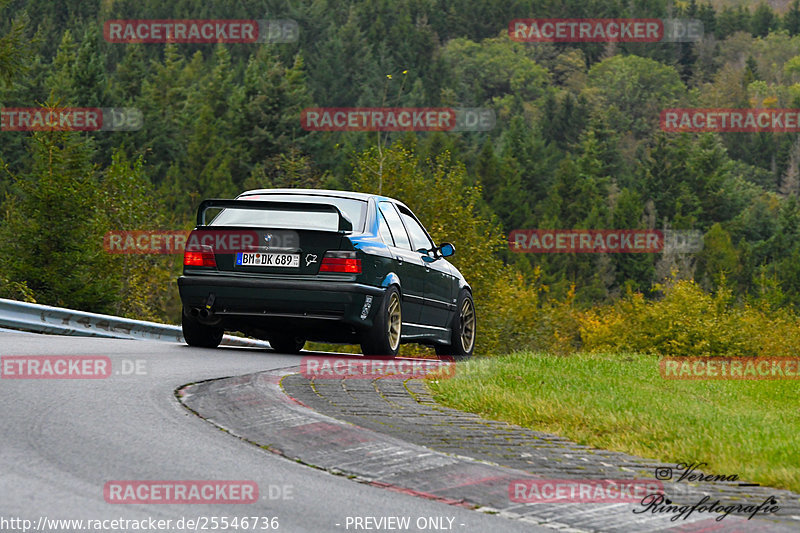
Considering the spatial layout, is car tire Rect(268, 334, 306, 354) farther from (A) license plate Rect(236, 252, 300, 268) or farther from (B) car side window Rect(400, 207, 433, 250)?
(A) license plate Rect(236, 252, 300, 268)

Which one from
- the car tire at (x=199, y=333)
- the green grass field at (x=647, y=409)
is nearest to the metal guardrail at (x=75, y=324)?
the car tire at (x=199, y=333)

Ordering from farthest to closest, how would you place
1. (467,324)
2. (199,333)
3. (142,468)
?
(467,324) < (199,333) < (142,468)

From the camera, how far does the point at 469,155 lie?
116438 millimetres

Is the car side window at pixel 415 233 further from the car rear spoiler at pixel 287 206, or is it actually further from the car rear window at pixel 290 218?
the car rear spoiler at pixel 287 206

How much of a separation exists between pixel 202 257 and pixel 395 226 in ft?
7.27

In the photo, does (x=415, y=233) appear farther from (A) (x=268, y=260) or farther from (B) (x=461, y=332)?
(A) (x=268, y=260)

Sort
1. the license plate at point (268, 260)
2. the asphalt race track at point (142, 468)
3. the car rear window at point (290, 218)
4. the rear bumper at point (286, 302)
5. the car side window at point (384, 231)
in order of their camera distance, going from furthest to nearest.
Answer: the car side window at point (384, 231)
the car rear window at point (290, 218)
the license plate at point (268, 260)
the rear bumper at point (286, 302)
the asphalt race track at point (142, 468)

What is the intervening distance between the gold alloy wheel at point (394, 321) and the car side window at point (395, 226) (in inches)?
28.4

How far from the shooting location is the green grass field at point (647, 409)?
6.73m

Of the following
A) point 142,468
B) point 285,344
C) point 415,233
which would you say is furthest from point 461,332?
point 142,468

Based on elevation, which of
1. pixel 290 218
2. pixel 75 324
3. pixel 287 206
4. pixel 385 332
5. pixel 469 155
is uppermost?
pixel 469 155

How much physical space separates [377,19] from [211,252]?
15089 cm

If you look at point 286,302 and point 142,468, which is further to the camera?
point 286,302

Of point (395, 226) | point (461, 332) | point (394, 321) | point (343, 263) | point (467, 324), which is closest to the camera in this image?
point (343, 263)
